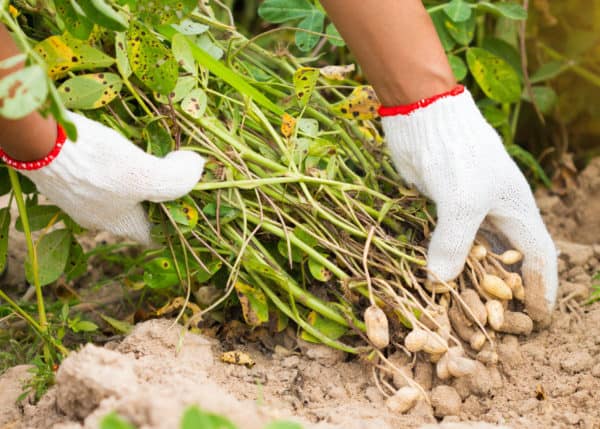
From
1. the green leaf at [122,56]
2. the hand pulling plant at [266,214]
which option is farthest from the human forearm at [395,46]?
the green leaf at [122,56]

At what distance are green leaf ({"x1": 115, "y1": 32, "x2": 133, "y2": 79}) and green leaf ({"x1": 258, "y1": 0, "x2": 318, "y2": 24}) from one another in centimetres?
40

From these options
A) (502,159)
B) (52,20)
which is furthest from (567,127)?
(52,20)

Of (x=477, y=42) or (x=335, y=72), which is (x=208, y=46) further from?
(x=477, y=42)

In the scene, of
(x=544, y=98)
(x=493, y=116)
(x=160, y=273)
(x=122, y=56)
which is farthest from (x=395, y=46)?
(x=544, y=98)

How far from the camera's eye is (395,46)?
119cm

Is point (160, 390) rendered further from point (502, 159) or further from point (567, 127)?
point (567, 127)

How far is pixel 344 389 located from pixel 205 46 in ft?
2.08

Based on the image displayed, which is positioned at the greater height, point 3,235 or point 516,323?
point 3,235

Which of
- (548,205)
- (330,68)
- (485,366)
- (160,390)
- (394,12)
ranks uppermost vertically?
(394,12)

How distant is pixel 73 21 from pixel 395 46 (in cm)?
48

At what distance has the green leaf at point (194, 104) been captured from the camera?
4.11ft

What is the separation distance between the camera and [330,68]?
4.66 ft

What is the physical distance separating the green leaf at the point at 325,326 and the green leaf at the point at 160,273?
9.4 inches

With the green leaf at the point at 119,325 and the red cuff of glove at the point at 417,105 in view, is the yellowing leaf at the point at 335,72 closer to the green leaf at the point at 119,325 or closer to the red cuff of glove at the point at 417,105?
the red cuff of glove at the point at 417,105
